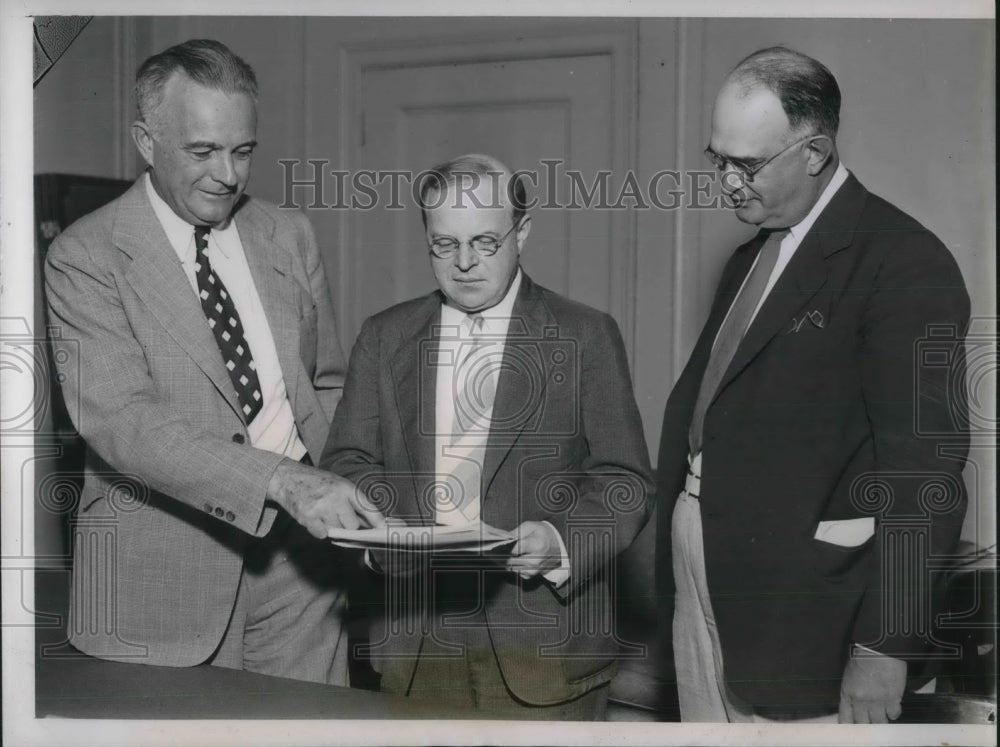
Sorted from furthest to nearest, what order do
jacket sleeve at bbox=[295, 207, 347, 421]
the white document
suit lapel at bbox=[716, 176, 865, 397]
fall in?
jacket sleeve at bbox=[295, 207, 347, 421] → the white document → suit lapel at bbox=[716, 176, 865, 397]

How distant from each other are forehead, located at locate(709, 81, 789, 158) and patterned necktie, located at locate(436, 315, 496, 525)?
87cm

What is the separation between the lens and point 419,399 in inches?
127

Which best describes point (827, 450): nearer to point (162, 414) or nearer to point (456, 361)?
point (456, 361)

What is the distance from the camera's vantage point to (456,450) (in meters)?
3.21

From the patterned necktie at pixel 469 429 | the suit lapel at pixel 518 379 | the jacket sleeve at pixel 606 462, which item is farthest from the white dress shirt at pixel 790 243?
the patterned necktie at pixel 469 429

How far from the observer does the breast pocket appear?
130 inches

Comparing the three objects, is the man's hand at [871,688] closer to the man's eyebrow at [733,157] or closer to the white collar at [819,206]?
the white collar at [819,206]

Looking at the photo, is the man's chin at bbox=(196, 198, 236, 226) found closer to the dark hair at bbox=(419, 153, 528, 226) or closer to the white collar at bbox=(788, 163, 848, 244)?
the dark hair at bbox=(419, 153, 528, 226)

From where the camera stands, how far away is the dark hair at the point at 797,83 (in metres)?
3.15

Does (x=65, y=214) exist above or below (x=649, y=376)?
above

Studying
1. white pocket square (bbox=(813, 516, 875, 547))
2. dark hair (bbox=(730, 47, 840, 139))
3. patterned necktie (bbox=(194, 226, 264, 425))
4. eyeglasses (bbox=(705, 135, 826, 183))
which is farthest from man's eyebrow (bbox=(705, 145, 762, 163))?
patterned necktie (bbox=(194, 226, 264, 425))

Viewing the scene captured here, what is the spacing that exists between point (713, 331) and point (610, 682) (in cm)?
108

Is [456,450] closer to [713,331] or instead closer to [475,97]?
[713,331]

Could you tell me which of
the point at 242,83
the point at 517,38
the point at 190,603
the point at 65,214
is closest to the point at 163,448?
the point at 190,603
